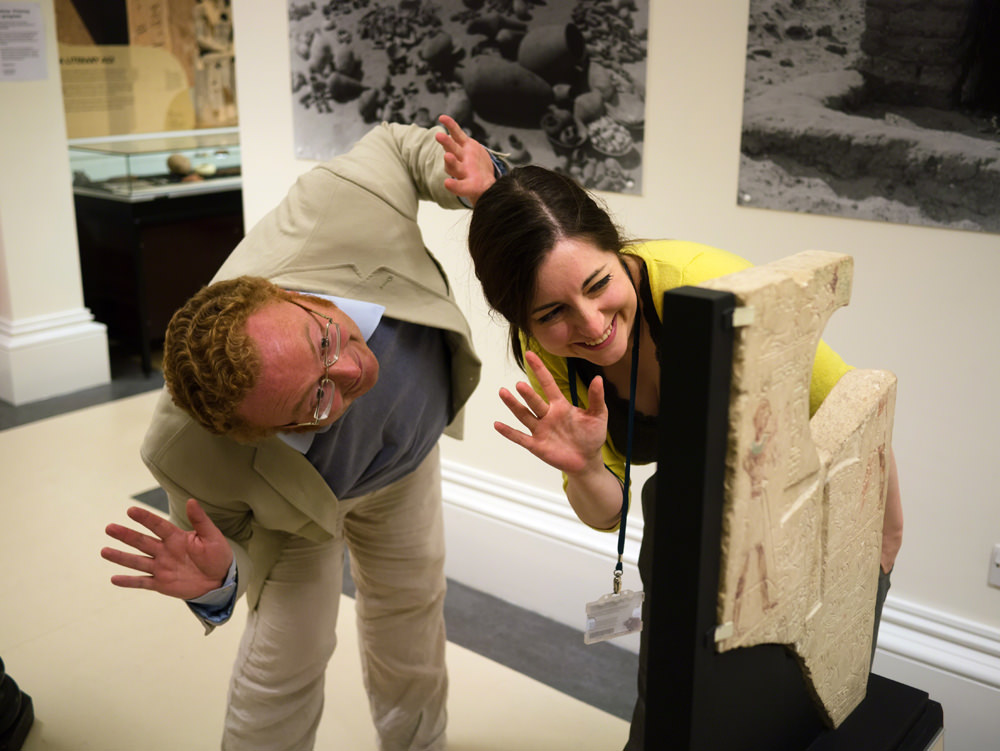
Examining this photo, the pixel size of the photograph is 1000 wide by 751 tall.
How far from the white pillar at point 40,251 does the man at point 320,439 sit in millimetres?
3359

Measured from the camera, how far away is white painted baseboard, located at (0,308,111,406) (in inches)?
201

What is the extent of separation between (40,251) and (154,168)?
2.89 ft

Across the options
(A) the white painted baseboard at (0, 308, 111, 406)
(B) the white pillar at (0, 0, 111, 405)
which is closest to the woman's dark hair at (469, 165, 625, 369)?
(B) the white pillar at (0, 0, 111, 405)

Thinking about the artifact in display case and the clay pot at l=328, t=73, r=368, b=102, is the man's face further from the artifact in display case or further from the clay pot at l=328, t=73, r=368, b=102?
the artifact in display case

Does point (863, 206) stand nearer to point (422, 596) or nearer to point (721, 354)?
point (422, 596)

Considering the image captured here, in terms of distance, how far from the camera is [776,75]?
246 cm

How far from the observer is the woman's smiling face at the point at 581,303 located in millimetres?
1508

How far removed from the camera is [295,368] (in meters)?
1.68

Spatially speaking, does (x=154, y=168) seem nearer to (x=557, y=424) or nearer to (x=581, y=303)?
(x=581, y=303)

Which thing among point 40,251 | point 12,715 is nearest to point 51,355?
point 40,251

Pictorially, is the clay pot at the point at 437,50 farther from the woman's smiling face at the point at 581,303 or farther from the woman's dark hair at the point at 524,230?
the woman's smiling face at the point at 581,303

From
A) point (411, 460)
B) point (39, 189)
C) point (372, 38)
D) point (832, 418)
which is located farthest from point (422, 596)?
point (39, 189)

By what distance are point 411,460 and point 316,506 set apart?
30 cm

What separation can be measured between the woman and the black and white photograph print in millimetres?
944
